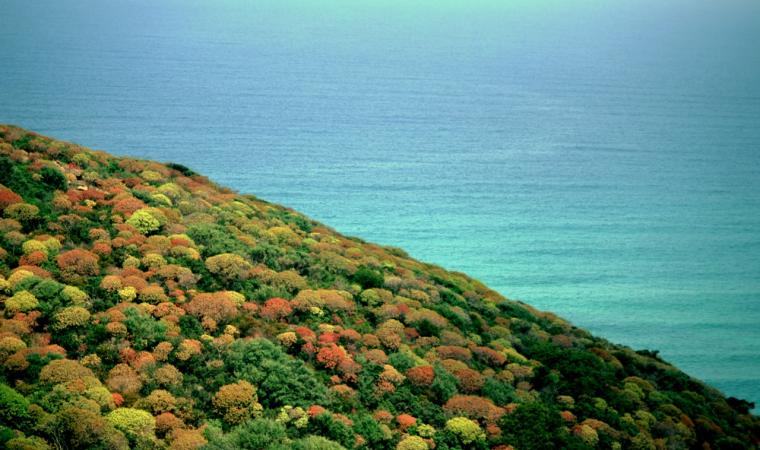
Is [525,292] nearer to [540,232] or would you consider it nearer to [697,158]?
[540,232]

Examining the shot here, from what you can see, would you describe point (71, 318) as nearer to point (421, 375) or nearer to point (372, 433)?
point (372, 433)

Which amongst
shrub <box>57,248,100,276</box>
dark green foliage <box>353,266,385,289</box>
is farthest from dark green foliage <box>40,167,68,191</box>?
dark green foliage <box>353,266,385,289</box>

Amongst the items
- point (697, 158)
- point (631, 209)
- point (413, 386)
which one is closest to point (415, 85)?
point (697, 158)

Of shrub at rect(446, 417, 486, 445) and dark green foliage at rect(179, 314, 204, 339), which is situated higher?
dark green foliage at rect(179, 314, 204, 339)

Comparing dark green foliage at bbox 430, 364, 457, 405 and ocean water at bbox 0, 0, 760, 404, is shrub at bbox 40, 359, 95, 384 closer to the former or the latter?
dark green foliage at bbox 430, 364, 457, 405

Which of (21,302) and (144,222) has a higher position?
(144,222)

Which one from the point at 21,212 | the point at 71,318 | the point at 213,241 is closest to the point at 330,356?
the point at 71,318
